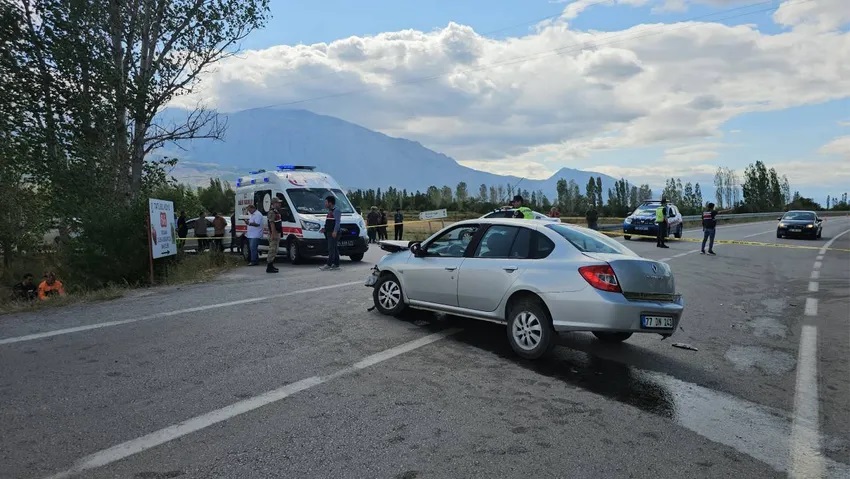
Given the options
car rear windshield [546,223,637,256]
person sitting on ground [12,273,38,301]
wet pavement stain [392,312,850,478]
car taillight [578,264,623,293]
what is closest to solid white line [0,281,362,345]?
wet pavement stain [392,312,850,478]

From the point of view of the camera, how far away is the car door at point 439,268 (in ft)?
23.4

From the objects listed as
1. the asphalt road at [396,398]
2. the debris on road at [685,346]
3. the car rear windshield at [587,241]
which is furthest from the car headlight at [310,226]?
the debris on road at [685,346]

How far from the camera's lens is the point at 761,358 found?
21.8ft

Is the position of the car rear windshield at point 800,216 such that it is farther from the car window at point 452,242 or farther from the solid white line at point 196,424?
the solid white line at point 196,424

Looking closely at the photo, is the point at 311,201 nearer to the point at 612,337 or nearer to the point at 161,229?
the point at 161,229

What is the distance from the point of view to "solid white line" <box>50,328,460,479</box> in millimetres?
3524

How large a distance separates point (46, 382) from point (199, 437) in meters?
2.15

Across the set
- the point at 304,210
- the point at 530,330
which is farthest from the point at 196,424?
the point at 304,210

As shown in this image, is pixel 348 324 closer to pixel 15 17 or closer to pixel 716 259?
pixel 716 259

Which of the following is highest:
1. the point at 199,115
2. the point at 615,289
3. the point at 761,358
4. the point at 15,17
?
the point at 15,17

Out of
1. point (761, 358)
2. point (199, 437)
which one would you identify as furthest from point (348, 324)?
point (761, 358)

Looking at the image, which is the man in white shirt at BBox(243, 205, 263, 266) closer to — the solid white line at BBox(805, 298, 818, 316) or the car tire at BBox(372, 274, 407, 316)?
the car tire at BBox(372, 274, 407, 316)

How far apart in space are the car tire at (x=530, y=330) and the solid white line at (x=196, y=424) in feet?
4.73

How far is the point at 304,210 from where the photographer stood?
16.8 m
